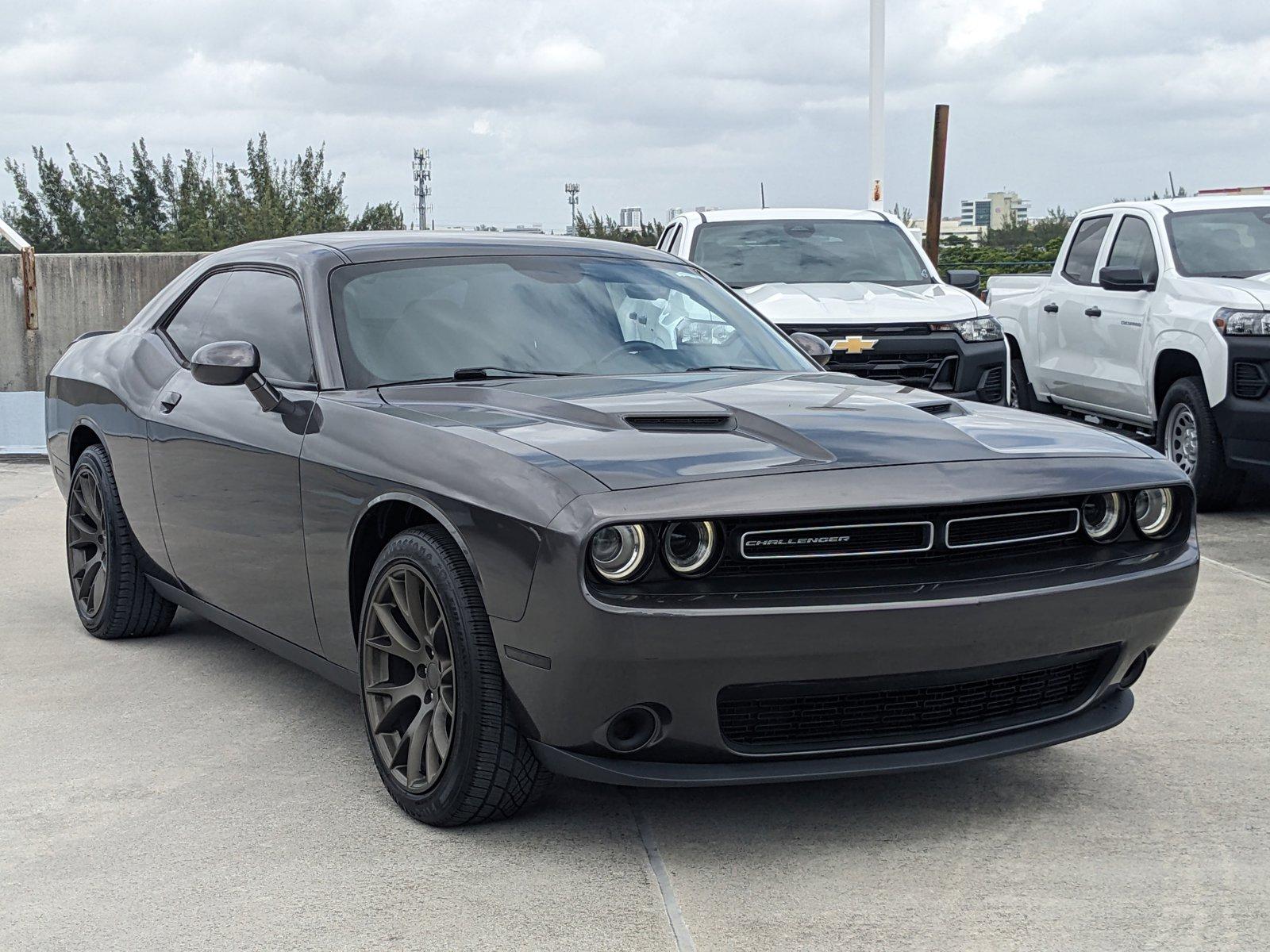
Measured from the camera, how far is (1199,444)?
29.4 feet

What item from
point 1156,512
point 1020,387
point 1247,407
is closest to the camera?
point 1156,512

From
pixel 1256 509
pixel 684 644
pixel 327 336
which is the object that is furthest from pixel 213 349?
pixel 1256 509

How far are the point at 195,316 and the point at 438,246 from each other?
1.13 m

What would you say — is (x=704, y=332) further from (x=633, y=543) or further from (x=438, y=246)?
(x=633, y=543)

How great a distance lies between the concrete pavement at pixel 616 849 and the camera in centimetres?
327

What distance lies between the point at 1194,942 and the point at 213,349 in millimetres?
2945

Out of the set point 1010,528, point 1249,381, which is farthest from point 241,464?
point 1249,381

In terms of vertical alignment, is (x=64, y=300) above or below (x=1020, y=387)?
above

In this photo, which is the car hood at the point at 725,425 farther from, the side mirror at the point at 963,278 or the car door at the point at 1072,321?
the car door at the point at 1072,321

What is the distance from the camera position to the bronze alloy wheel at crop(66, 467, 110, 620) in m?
5.97

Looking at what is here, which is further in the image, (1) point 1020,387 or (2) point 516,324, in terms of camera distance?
(1) point 1020,387

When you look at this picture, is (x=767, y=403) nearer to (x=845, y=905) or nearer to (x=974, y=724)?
(x=974, y=724)

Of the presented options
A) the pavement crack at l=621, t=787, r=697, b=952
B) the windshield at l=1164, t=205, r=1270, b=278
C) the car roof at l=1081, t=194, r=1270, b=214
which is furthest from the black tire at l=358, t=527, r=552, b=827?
the car roof at l=1081, t=194, r=1270, b=214

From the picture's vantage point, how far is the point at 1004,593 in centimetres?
352
